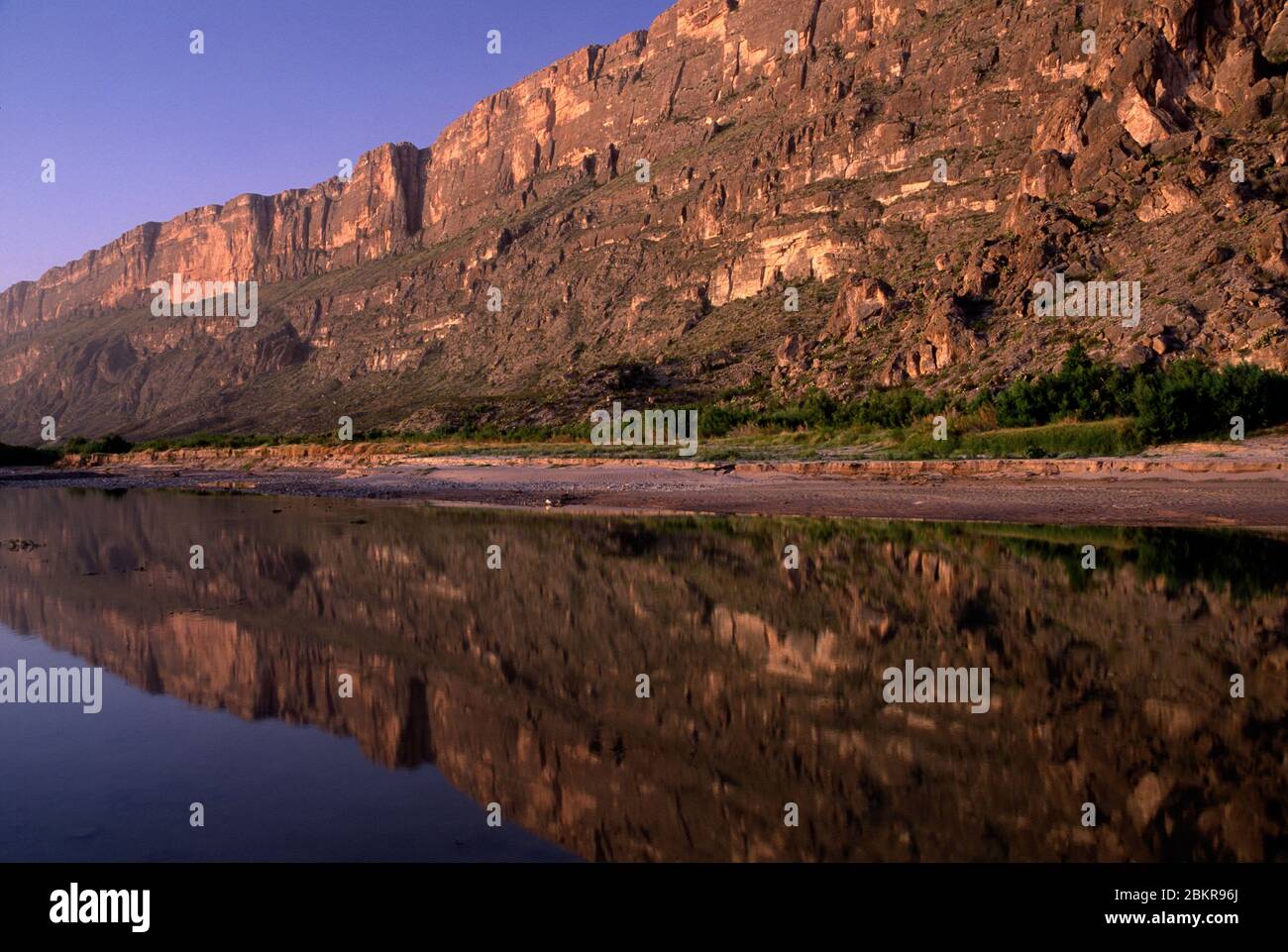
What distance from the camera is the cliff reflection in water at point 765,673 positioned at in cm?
588

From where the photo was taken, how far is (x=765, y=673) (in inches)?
364

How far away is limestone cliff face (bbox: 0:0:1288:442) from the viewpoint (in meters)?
52.4

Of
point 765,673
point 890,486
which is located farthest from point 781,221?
point 765,673

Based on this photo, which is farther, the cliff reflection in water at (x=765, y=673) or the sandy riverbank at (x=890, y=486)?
the sandy riverbank at (x=890, y=486)

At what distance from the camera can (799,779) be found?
21.2 ft

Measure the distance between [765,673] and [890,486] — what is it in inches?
876

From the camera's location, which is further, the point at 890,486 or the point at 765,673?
the point at 890,486

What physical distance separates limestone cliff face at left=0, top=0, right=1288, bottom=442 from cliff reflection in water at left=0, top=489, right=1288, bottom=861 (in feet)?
99.5

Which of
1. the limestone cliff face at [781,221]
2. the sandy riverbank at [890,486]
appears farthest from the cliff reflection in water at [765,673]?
the limestone cliff face at [781,221]

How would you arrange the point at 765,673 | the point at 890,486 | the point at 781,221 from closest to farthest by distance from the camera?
the point at 765,673, the point at 890,486, the point at 781,221

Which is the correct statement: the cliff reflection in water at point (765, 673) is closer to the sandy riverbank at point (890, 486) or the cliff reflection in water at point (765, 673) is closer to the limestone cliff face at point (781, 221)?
the sandy riverbank at point (890, 486)

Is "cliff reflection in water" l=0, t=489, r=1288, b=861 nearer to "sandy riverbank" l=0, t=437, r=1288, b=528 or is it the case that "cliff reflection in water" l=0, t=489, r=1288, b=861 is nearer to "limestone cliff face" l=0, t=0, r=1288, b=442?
"sandy riverbank" l=0, t=437, r=1288, b=528

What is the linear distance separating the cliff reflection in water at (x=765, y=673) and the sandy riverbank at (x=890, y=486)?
13.4 feet

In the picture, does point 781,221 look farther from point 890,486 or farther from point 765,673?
point 765,673
